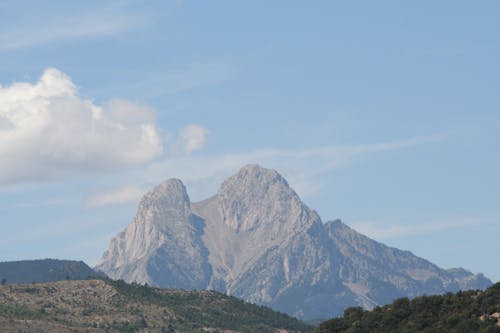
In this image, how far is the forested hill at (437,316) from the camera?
547 feet

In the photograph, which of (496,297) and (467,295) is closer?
(496,297)

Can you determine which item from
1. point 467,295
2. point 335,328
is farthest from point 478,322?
point 335,328

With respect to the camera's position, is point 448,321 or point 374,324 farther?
point 374,324

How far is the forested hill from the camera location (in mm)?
166750

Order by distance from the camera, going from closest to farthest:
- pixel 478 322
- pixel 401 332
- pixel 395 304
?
pixel 478 322 < pixel 401 332 < pixel 395 304

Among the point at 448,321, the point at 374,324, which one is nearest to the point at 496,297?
the point at 448,321

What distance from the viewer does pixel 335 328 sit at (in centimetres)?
19925

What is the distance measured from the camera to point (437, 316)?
602 ft

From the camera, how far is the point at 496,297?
565 feet

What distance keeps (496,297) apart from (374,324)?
26.4 meters

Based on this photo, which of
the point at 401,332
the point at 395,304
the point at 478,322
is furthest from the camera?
the point at 395,304

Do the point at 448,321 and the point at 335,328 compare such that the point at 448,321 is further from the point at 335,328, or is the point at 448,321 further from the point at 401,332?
the point at 335,328

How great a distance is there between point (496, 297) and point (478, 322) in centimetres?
906

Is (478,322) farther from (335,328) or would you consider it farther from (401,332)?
(335,328)
